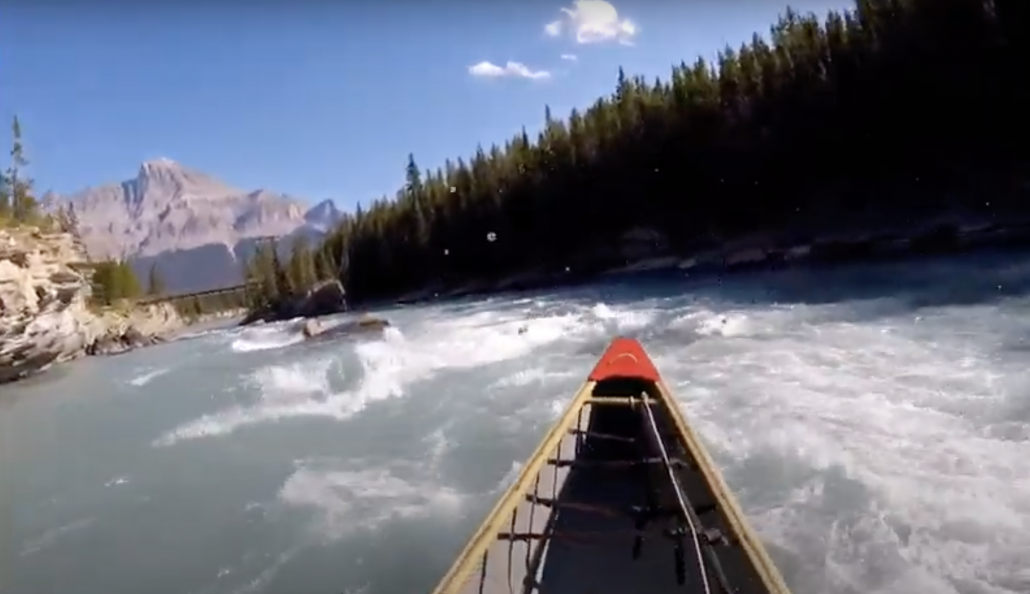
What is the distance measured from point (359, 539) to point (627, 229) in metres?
47.1

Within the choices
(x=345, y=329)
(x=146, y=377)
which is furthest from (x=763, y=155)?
(x=146, y=377)

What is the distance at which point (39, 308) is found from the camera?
32.2 m

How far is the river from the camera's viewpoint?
25.1 ft

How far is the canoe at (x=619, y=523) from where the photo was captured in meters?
5.16

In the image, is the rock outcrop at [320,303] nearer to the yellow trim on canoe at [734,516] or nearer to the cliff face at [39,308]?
the cliff face at [39,308]

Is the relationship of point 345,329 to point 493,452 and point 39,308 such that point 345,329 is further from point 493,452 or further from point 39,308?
point 493,452

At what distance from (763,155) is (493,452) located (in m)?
42.5

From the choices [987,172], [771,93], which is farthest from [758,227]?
[987,172]

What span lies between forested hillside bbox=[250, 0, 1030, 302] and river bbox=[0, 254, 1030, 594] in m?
21.8

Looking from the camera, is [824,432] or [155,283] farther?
[155,283]

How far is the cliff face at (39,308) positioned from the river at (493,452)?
9.31 meters

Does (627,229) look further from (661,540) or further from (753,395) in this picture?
(661,540)

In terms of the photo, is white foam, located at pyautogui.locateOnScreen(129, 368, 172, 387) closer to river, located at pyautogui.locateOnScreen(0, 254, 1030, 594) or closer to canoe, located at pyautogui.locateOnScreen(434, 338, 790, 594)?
river, located at pyautogui.locateOnScreen(0, 254, 1030, 594)

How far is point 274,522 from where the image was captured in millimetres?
9586
